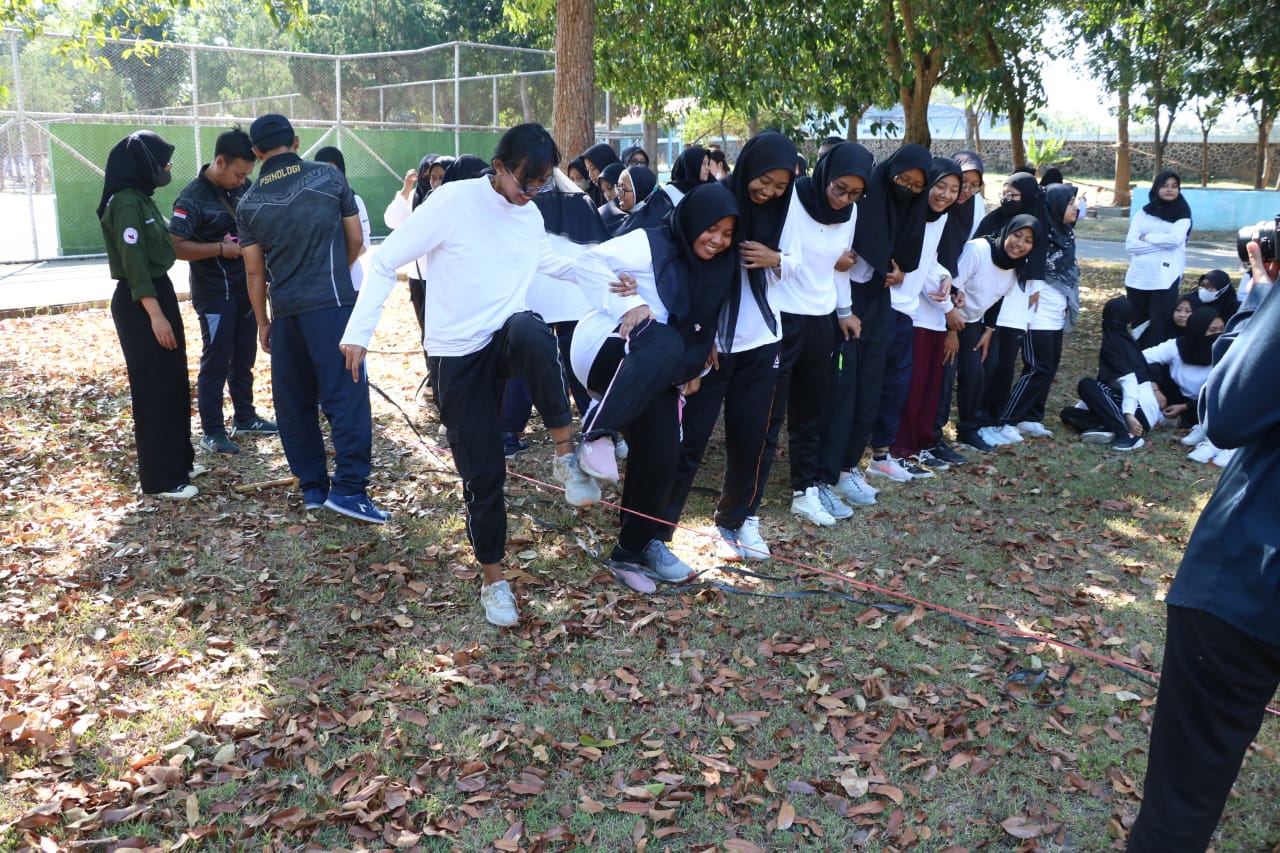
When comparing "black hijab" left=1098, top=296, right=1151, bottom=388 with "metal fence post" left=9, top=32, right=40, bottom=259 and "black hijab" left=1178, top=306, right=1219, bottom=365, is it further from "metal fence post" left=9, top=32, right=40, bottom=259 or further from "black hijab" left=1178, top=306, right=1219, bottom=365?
"metal fence post" left=9, top=32, right=40, bottom=259

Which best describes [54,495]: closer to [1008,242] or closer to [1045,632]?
[1045,632]

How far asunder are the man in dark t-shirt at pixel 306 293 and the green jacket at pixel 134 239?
0.51m

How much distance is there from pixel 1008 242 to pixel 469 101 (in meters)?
13.1

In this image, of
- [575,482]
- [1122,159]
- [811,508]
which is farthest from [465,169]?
[1122,159]

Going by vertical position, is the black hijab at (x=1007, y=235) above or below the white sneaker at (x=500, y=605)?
above

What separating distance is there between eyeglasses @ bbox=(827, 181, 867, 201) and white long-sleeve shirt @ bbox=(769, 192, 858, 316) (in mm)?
180

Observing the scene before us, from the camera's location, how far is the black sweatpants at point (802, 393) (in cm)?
536

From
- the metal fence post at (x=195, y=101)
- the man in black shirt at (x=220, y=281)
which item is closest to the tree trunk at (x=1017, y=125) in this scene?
Result: the man in black shirt at (x=220, y=281)

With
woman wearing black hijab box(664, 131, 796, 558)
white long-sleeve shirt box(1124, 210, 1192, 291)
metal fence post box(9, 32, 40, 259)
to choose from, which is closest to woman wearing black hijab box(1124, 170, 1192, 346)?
white long-sleeve shirt box(1124, 210, 1192, 291)

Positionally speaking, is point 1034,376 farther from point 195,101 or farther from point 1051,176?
point 195,101

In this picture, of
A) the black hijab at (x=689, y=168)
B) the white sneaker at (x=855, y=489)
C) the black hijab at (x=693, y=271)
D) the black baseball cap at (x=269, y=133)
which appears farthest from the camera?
the white sneaker at (x=855, y=489)

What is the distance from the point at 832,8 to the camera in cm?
1007

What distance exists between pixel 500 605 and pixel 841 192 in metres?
2.80

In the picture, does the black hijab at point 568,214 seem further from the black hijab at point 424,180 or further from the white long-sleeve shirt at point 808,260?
the white long-sleeve shirt at point 808,260
